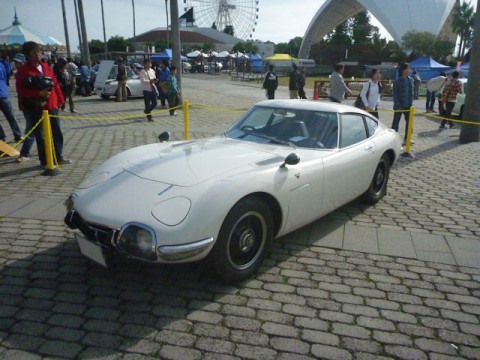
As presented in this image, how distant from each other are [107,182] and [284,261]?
1.73m

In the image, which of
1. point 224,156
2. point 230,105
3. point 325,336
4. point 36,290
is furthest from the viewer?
point 230,105

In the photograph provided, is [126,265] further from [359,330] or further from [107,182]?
[359,330]

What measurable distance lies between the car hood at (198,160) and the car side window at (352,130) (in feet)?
2.59

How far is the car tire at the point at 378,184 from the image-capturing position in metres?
5.07

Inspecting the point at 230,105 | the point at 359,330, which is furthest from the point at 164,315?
the point at 230,105

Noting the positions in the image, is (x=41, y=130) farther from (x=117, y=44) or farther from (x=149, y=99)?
(x=117, y=44)

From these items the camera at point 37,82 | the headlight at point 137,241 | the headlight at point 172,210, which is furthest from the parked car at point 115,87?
the headlight at point 137,241

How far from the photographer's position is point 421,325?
2.77 m

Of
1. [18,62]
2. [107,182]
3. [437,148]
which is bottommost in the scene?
[437,148]

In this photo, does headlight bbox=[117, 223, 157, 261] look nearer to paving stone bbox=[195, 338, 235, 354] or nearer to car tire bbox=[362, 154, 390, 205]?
paving stone bbox=[195, 338, 235, 354]

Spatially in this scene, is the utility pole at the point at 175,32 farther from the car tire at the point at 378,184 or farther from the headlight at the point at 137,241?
the headlight at the point at 137,241

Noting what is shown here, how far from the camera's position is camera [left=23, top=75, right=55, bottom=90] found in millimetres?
6082

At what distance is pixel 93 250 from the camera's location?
9.39 ft

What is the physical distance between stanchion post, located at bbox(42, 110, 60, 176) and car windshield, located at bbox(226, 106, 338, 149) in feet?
10.4
